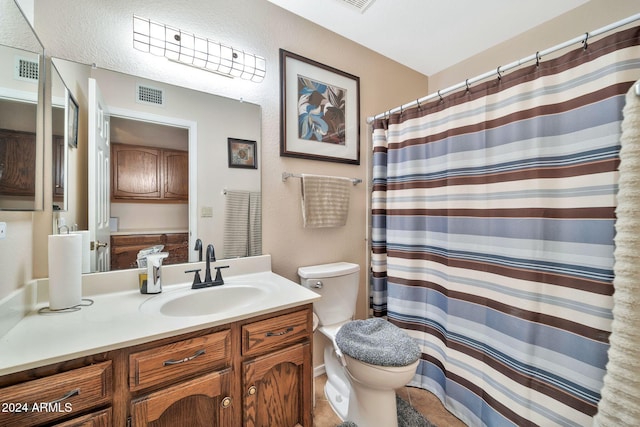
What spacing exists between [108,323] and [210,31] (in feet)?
4.84

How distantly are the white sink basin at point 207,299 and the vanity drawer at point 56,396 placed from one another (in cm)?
30

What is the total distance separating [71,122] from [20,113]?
0.68 ft

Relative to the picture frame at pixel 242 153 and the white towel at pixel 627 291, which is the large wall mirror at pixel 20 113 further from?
the white towel at pixel 627 291

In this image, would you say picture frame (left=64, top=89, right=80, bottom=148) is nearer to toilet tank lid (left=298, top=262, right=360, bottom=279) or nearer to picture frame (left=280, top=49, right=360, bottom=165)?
picture frame (left=280, top=49, right=360, bottom=165)

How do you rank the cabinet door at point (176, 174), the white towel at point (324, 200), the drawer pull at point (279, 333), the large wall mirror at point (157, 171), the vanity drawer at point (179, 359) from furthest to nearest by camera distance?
1. the white towel at point (324, 200)
2. the cabinet door at point (176, 174)
3. the large wall mirror at point (157, 171)
4. the drawer pull at point (279, 333)
5. the vanity drawer at point (179, 359)

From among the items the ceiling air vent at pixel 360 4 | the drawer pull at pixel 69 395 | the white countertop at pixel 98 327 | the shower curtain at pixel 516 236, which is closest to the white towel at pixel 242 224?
the white countertop at pixel 98 327

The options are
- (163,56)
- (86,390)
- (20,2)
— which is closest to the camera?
(86,390)

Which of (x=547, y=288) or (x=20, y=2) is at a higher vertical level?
(x=20, y=2)

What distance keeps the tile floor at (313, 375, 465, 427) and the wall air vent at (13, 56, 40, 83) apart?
2022mm

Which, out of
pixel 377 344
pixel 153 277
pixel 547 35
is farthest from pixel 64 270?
pixel 547 35

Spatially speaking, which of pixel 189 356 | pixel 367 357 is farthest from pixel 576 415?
pixel 189 356

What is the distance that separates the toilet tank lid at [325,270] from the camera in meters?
1.59

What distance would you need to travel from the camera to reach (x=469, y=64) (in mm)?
2115

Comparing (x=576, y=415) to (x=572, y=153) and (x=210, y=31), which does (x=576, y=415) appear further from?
(x=210, y=31)
